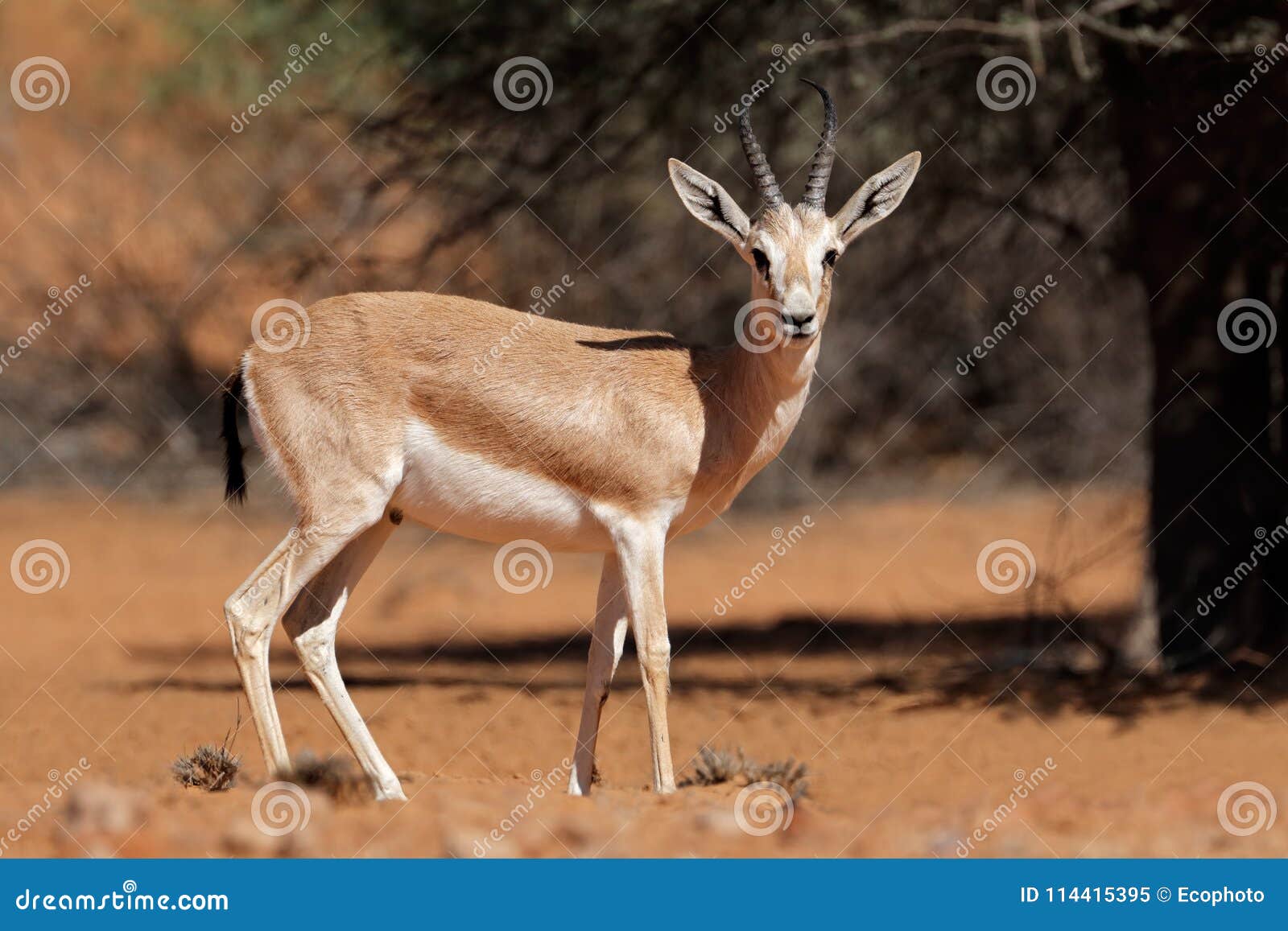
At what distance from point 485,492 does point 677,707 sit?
3599 millimetres

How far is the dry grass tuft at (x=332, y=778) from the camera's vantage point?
6.55 metres

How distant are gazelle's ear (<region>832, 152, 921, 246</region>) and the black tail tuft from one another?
9.57ft

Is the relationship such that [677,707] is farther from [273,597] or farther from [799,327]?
[799,327]

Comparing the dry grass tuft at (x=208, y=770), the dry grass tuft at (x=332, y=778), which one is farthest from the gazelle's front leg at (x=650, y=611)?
the dry grass tuft at (x=208, y=770)

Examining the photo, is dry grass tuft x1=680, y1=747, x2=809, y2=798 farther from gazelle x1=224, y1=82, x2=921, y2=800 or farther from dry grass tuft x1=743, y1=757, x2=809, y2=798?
gazelle x1=224, y1=82, x2=921, y2=800

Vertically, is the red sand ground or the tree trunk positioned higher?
the tree trunk

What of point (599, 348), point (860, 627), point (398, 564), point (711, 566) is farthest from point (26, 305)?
point (599, 348)

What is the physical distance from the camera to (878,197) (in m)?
7.12

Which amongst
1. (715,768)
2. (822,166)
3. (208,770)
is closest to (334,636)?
(208,770)

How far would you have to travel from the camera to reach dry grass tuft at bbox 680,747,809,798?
22.5ft

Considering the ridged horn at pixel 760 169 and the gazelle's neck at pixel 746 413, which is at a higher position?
the ridged horn at pixel 760 169

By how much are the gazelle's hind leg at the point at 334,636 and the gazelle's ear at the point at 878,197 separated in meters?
2.57

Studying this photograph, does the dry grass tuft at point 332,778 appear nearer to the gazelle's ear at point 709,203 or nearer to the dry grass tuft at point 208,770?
the dry grass tuft at point 208,770

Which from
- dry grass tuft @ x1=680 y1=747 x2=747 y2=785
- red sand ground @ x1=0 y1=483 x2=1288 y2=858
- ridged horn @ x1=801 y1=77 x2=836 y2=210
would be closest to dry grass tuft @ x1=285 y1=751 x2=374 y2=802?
red sand ground @ x1=0 y1=483 x2=1288 y2=858
